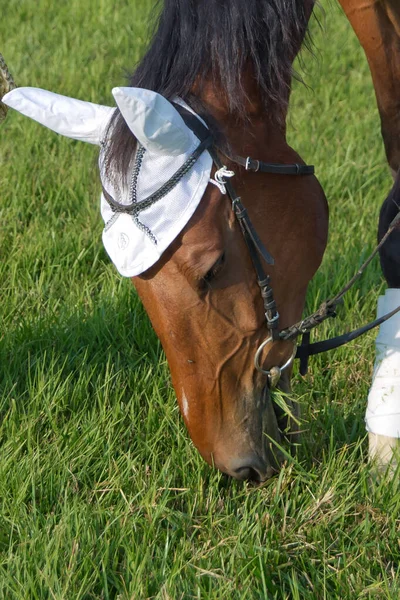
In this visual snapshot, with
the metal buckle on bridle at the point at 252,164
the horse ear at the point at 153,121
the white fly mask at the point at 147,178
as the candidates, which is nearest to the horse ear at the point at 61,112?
the white fly mask at the point at 147,178

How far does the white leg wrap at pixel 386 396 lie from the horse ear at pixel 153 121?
3.17 ft

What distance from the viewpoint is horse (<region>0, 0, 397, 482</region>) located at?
7.66ft

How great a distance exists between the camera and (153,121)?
215 centimetres

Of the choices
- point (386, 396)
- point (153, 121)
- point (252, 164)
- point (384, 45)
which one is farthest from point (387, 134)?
point (153, 121)

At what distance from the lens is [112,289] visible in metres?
3.77

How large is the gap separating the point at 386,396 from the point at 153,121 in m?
1.21

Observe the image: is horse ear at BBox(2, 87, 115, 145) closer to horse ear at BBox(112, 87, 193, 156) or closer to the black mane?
the black mane

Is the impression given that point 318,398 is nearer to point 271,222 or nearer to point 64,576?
point 271,222

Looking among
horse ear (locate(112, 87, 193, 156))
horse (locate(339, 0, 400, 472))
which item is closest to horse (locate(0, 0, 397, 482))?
horse ear (locate(112, 87, 193, 156))

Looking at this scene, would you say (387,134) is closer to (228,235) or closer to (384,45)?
(384,45)

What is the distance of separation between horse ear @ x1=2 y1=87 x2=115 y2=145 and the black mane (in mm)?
80

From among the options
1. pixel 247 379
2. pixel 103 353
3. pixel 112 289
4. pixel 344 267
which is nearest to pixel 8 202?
pixel 112 289

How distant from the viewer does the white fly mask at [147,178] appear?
2.24 meters

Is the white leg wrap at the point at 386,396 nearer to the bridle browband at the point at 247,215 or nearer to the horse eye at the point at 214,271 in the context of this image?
the bridle browband at the point at 247,215
